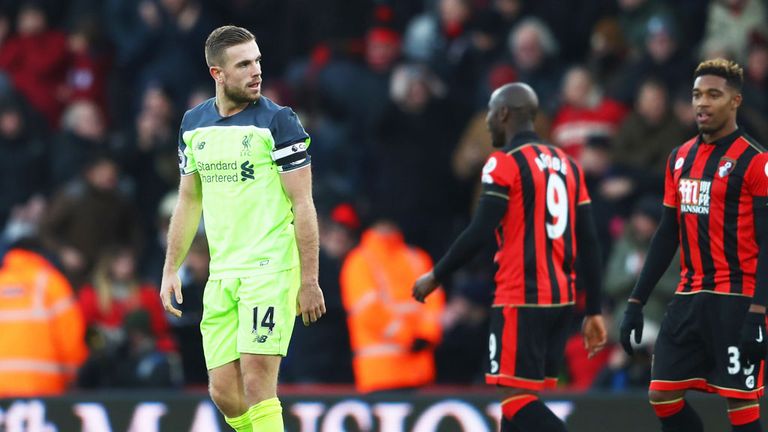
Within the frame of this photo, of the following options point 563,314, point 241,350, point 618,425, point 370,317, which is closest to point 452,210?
point 370,317

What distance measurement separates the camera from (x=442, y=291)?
13.2m

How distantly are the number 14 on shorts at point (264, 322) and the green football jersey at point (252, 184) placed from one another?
0.60 feet

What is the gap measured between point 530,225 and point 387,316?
3.84 m

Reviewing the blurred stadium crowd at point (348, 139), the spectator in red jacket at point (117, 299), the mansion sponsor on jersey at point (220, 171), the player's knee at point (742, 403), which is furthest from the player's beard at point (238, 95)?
the spectator in red jacket at point (117, 299)

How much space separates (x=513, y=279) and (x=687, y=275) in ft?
3.01

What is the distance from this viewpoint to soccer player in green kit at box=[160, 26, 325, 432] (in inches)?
279

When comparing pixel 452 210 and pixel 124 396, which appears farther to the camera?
pixel 452 210

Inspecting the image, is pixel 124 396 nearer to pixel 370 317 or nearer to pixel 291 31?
pixel 370 317

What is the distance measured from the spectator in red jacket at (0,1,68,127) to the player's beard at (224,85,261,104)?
8.82 metres

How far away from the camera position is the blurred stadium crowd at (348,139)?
11.7m

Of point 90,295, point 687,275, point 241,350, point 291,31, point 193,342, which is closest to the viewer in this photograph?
point 241,350

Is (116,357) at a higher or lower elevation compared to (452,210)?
lower

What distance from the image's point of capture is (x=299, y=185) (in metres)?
7.12

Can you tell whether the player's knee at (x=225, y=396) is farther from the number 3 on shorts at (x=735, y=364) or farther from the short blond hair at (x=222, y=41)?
the number 3 on shorts at (x=735, y=364)
